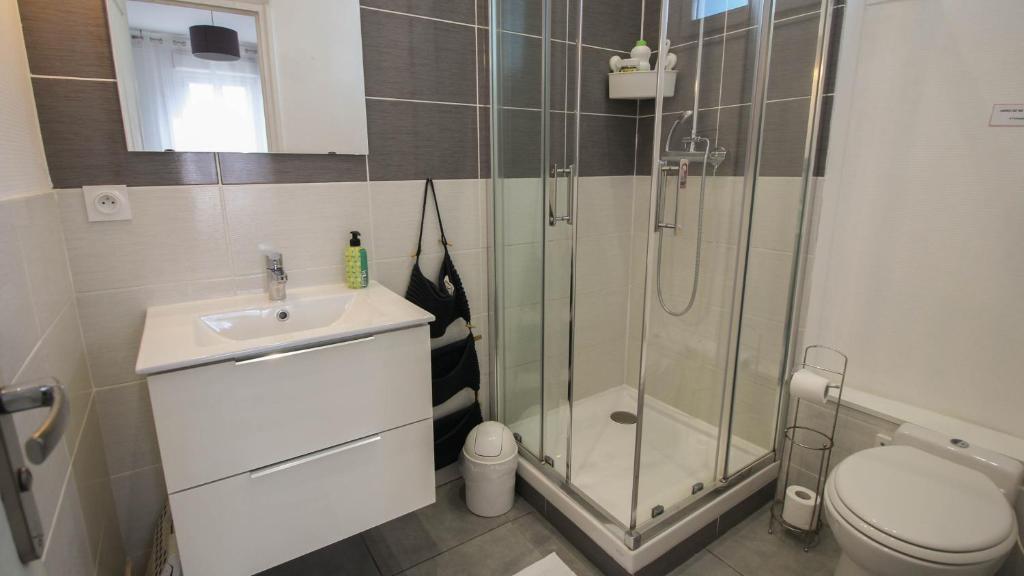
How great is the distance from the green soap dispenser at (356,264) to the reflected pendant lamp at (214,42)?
0.64 meters

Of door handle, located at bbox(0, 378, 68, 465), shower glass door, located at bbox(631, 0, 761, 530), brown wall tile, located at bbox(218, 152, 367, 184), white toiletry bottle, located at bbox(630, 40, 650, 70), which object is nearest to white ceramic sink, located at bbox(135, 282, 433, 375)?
brown wall tile, located at bbox(218, 152, 367, 184)

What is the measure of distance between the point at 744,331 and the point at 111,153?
2139 mm

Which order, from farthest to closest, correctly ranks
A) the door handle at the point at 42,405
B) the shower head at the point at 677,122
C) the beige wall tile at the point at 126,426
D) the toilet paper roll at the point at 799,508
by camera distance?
the toilet paper roll at the point at 799,508 < the shower head at the point at 677,122 < the beige wall tile at the point at 126,426 < the door handle at the point at 42,405

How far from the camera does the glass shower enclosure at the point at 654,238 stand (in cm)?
177

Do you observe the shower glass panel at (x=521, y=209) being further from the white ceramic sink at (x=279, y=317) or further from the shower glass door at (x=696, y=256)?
the white ceramic sink at (x=279, y=317)

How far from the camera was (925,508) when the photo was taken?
52.1 inches

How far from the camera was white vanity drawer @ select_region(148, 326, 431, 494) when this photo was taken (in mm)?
1168

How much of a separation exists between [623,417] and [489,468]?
0.78 m

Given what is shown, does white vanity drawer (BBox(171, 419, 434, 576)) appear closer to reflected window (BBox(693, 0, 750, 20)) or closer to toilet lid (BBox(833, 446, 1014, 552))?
toilet lid (BBox(833, 446, 1014, 552))

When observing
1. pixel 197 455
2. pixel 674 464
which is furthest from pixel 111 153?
pixel 674 464

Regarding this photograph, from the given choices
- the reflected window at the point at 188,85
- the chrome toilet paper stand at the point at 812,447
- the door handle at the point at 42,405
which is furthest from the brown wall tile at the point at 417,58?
the chrome toilet paper stand at the point at 812,447

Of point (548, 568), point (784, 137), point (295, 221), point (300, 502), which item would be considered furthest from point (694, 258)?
point (300, 502)

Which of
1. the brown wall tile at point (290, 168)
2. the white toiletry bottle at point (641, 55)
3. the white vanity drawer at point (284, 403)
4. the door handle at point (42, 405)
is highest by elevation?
the white toiletry bottle at point (641, 55)

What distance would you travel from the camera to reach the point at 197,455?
1.19 m
